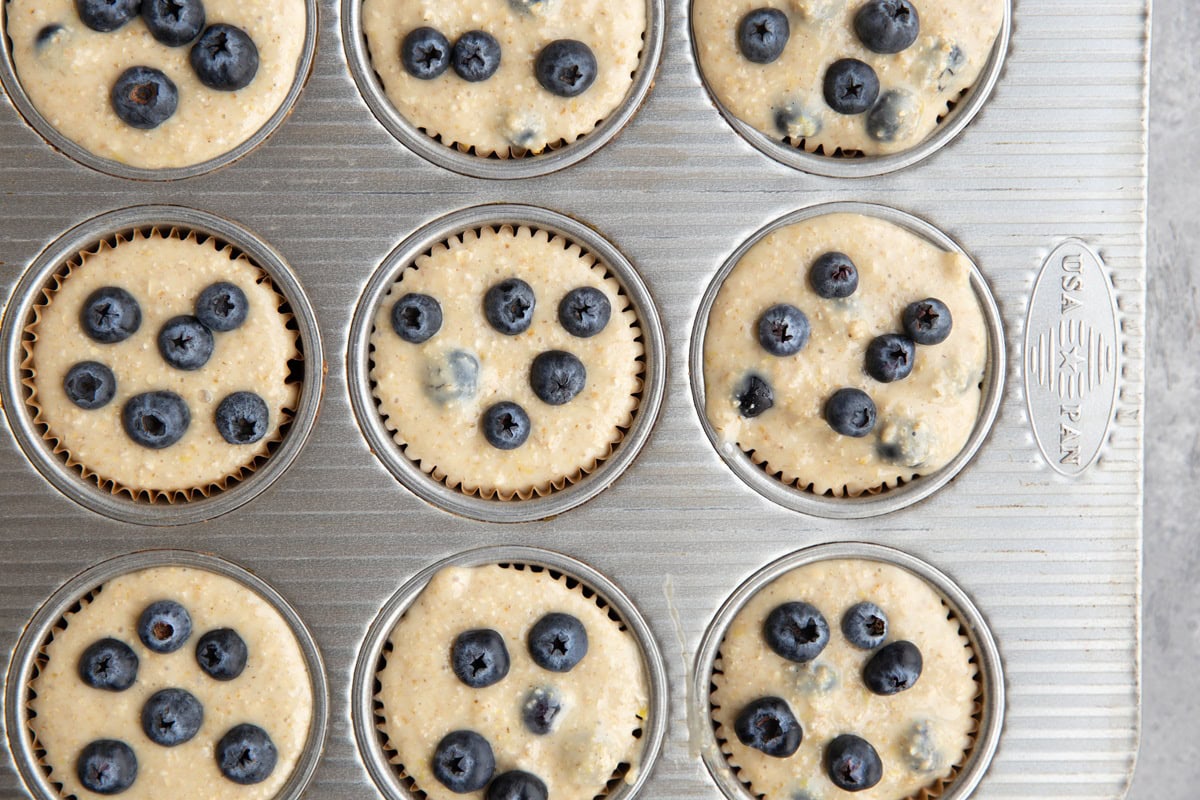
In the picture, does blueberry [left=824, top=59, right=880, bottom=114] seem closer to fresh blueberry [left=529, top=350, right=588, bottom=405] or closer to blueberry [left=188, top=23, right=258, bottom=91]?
fresh blueberry [left=529, top=350, right=588, bottom=405]

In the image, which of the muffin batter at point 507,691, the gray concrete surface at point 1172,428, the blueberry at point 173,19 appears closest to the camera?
the blueberry at point 173,19

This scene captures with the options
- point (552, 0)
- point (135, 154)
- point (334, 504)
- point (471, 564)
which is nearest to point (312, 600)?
point (334, 504)

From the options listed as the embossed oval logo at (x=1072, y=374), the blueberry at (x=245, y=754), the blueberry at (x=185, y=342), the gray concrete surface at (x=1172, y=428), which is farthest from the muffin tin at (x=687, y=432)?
the gray concrete surface at (x=1172, y=428)

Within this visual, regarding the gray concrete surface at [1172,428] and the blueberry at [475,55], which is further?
the gray concrete surface at [1172,428]

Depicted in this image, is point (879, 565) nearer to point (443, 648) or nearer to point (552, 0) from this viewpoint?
point (443, 648)

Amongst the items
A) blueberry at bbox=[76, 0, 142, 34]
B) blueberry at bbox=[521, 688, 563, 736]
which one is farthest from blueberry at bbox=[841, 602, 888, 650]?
blueberry at bbox=[76, 0, 142, 34]

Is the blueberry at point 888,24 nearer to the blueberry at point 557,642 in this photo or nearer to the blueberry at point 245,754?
→ the blueberry at point 557,642
